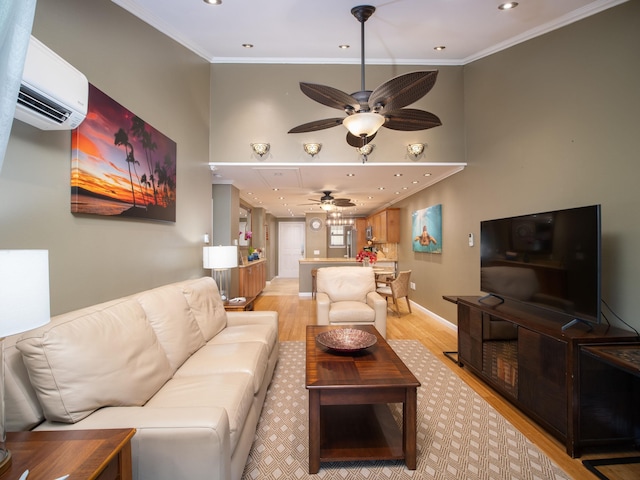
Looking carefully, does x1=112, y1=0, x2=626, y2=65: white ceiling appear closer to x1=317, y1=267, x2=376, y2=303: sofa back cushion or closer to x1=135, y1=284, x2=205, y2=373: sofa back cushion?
x1=135, y1=284, x2=205, y2=373: sofa back cushion

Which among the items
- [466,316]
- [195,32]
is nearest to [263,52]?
[195,32]

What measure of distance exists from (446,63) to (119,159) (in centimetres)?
399

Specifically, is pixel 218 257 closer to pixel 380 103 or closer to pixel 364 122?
pixel 364 122

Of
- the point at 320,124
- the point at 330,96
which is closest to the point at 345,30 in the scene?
the point at 320,124

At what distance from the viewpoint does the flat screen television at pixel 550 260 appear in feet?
5.88

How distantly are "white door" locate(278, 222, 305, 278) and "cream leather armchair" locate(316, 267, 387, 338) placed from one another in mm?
6377

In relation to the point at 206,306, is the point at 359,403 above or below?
below

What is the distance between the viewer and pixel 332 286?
4.11 metres

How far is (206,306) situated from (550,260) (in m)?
2.78

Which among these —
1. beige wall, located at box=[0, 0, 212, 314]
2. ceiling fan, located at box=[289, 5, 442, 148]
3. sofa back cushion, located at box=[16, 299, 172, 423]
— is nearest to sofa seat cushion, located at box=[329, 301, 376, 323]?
beige wall, located at box=[0, 0, 212, 314]

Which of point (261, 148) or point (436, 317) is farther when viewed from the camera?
point (436, 317)

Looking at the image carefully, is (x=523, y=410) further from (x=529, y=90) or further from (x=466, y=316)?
(x=529, y=90)

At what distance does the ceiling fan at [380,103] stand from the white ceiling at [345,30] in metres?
1.19

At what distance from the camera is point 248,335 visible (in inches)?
96.3
